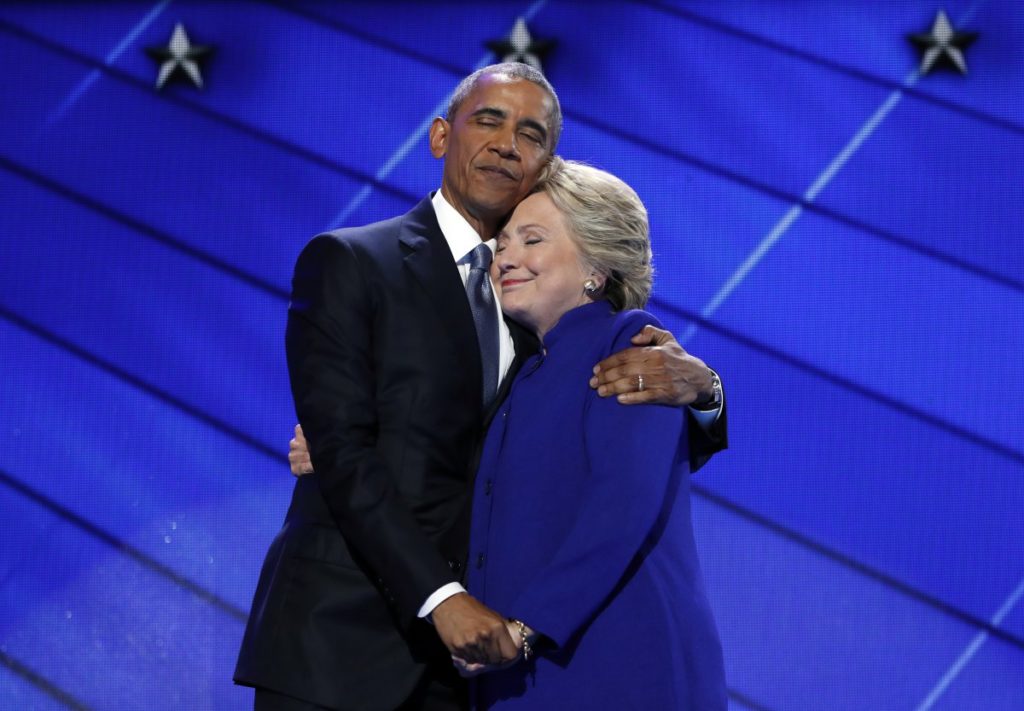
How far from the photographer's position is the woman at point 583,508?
172cm

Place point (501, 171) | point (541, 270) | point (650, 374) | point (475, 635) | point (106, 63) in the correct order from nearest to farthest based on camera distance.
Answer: point (475, 635) < point (650, 374) < point (541, 270) < point (501, 171) < point (106, 63)

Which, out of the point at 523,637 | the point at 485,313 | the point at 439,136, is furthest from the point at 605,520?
the point at 439,136

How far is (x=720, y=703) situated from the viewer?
179cm

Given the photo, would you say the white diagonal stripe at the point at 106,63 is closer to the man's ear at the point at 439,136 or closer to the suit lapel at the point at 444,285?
the man's ear at the point at 439,136

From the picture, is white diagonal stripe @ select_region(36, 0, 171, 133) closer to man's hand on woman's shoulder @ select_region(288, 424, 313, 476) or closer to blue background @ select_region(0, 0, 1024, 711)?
blue background @ select_region(0, 0, 1024, 711)

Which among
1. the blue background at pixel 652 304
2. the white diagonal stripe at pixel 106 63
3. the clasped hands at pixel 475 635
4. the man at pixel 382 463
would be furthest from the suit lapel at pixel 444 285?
the white diagonal stripe at pixel 106 63

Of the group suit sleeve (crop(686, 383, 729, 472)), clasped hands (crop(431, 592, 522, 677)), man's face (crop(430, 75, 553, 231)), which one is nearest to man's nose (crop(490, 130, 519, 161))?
man's face (crop(430, 75, 553, 231))

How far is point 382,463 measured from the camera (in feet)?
5.95

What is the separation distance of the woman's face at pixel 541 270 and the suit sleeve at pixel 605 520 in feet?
0.67

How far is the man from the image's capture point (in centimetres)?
178

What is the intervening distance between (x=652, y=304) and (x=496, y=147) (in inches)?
66.8

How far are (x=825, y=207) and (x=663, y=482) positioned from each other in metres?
2.14

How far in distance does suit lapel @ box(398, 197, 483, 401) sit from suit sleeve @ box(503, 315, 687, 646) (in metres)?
0.23

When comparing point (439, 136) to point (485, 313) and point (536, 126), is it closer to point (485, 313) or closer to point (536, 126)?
point (536, 126)
